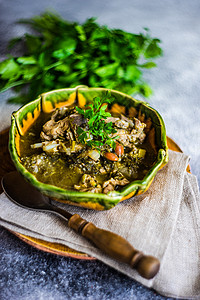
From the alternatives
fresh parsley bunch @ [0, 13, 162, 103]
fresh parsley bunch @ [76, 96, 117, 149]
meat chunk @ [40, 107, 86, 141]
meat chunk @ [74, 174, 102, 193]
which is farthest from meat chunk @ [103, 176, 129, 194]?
fresh parsley bunch @ [0, 13, 162, 103]

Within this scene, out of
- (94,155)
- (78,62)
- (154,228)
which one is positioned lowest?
(154,228)

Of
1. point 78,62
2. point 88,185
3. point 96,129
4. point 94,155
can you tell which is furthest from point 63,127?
point 78,62

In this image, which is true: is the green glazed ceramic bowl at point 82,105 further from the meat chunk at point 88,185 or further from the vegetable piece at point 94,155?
the vegetable piece at point 94,155

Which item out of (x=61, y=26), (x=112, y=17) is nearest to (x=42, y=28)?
(x=61, y=26)

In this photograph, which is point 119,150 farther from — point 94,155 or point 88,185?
point 88,185

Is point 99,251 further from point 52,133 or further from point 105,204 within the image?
point 52,133

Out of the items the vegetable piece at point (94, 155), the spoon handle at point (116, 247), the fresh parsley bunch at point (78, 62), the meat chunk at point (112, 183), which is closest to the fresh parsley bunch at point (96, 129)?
the vegetable piece at point (94, 155)
